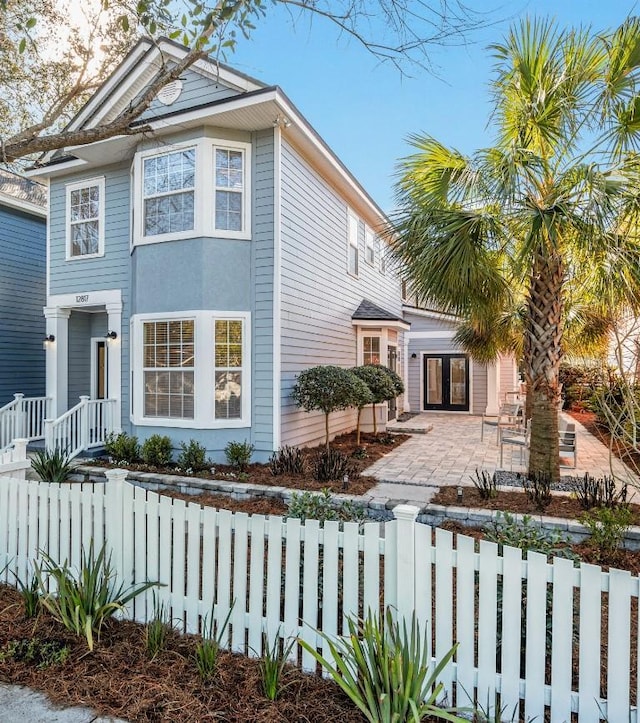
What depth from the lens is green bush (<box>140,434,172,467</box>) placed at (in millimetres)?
8156

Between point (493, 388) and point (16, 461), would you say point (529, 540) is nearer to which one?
point (16, 461)

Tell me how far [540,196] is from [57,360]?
10.1 metres

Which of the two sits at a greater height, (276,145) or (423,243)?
(276,145)

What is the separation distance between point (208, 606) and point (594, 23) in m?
7.51

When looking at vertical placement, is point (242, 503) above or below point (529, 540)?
below

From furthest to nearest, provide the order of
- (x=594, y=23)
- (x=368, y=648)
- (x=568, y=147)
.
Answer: (x=568, y=147), (x=594, y=23), (x=368, y=648)

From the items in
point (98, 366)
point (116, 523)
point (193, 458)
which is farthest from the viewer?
point (98, 366)

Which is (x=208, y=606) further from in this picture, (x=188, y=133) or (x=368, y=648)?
(x=188, y=133)

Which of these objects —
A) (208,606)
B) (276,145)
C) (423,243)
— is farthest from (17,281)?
(208,606)

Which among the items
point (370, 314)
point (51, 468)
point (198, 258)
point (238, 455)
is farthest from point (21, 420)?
point (370, 314)

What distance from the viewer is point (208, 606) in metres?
3.29

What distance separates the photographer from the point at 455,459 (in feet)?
29.0

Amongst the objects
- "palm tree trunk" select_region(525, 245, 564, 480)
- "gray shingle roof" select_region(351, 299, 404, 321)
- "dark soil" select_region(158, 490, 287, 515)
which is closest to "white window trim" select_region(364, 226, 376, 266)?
"gray shingle roof" select_region(351, 299, 404, 321)

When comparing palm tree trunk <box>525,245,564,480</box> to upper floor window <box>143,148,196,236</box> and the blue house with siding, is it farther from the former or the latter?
upper floor window <box>143,148,196,236</box>
